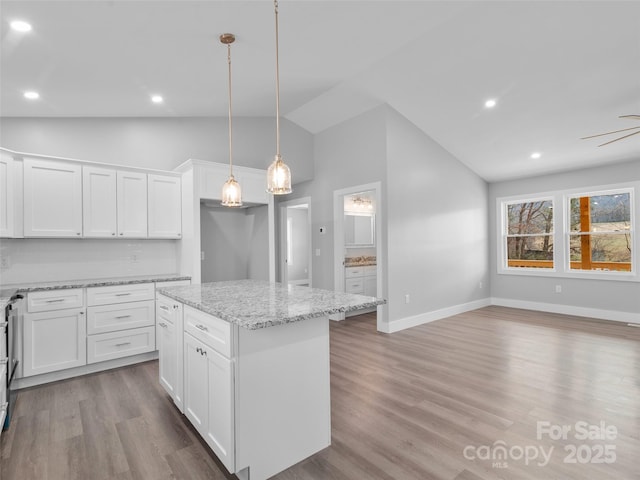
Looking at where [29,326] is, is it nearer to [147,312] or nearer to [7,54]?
[147,312]

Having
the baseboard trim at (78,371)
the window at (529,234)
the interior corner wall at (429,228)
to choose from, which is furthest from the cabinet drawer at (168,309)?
the window at (529,234)

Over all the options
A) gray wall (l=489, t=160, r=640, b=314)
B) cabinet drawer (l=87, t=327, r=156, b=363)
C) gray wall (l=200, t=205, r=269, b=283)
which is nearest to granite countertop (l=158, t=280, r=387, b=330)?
cabinet drawer (l=87, t=327, r=156, b=363)

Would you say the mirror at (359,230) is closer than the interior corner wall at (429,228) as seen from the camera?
No

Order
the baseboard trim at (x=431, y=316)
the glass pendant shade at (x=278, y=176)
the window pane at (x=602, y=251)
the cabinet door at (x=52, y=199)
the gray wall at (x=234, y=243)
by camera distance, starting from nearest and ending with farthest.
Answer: the glass pendant shade at (x=278, y=176) → the cabinet door at (x=52, y=199) → the baseboard trim at (x=431, y=316) → the gray wall at (x=234, y=243) → the window pane at (x=602, y=251)

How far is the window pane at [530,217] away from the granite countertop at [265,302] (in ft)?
17.7

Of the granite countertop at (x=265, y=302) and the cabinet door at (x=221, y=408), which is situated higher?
the granite countertop at (x=265, y=302)

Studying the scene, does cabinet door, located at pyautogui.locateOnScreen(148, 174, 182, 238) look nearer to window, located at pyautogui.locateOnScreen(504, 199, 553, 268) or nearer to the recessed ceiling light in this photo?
the recessed ceiling light

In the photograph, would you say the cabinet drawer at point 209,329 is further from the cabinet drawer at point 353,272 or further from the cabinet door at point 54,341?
the cabinet drawer at point 353,272

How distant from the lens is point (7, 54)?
231 cm

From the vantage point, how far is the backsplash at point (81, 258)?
10.7ft

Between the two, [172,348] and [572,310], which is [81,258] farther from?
[572,310]

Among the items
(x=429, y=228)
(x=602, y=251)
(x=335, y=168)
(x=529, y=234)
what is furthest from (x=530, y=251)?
(x=335, y=168)

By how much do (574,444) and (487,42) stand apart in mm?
3443

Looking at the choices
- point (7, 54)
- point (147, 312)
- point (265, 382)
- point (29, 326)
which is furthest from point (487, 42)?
point (29, 326)
